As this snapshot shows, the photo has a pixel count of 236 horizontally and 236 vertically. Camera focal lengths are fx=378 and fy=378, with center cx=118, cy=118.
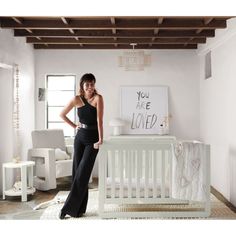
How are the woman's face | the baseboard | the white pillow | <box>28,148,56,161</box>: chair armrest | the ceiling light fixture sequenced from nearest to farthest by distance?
the woman's face → the baseboard → <box>28,148,56,161</box>: chair armrest → the white pillow → the ceiling light fixture

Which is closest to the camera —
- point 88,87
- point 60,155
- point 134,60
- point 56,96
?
point 88,87

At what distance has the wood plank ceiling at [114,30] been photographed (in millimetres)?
4734

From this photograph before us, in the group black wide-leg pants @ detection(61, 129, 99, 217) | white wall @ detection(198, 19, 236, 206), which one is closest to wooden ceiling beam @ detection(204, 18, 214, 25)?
white wall @ detection(198, 19, 236, 206)

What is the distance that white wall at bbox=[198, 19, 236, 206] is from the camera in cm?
455

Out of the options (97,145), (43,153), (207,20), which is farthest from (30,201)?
(207,20)

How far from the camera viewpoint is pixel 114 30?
17.0ft

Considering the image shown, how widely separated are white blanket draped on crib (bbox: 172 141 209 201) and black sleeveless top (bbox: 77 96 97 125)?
82cm

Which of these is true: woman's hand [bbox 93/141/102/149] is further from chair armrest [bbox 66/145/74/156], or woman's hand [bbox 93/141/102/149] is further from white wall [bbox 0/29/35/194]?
chair armrest [bbox 66/145/74/156]

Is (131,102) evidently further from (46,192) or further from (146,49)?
(46,192)

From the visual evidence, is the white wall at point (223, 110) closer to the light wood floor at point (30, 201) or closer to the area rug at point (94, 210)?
the light wood floor at point (30, 201)

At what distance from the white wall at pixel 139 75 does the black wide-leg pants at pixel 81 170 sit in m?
3.19

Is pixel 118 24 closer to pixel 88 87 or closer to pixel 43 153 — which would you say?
pixel 88 87

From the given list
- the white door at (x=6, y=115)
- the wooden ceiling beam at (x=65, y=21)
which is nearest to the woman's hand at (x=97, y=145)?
the wooden ceiling beam at (x=65, y=21)

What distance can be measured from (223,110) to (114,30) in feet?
6.00
